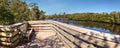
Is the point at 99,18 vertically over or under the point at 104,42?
under

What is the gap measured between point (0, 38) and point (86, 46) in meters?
3.42

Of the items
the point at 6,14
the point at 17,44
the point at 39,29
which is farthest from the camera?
the point at 6,14

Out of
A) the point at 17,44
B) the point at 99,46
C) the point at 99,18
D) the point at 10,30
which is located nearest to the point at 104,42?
the point at 99,46

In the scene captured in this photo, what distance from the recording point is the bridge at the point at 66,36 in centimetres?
215

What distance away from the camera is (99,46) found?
228 centimetres

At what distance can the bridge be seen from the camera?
2.15 meters

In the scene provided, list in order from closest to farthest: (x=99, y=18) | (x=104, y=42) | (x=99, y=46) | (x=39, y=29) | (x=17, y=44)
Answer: (x=104, y=42) < (x=99, y=46) < (x=17, y=44) < (x=39, y=29) < (x=99, y=18)

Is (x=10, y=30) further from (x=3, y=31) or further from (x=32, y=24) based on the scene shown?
(x=32, y=24)

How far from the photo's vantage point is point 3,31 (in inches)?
215

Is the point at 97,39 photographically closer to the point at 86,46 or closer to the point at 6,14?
the point at 86,46

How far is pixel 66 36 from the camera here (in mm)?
5094

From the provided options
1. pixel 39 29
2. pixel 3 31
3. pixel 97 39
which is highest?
pixel 97 39

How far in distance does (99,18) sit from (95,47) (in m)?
141

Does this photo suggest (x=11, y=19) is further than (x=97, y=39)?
Yes
